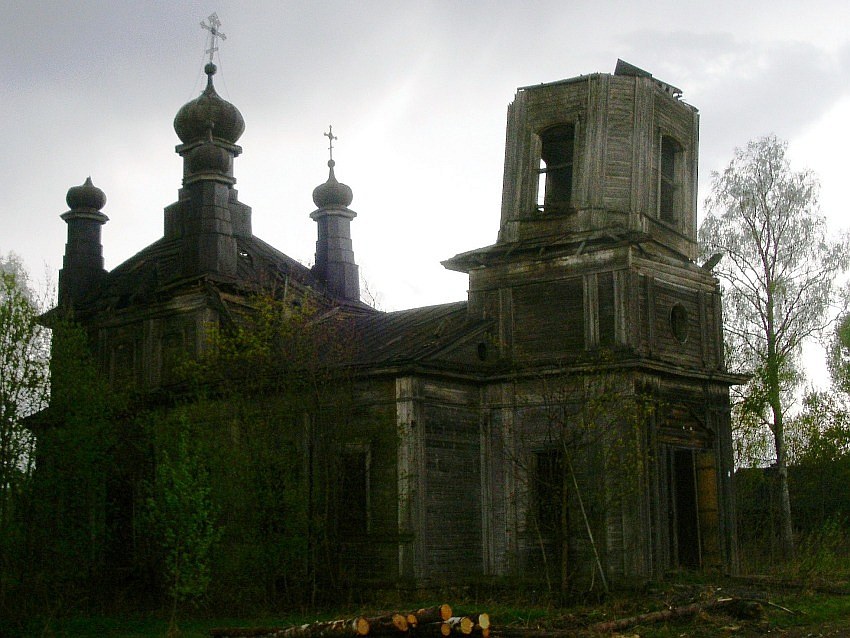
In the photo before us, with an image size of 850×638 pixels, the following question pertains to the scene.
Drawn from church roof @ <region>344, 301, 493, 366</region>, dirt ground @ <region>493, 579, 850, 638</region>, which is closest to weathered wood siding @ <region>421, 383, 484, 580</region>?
church roof @ <region>344, 301, 493, 366</region>

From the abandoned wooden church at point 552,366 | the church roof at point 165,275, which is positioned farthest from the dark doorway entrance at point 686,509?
the church roof at point 165,275

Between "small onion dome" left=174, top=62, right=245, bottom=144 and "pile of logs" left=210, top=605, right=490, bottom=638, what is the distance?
15.7m

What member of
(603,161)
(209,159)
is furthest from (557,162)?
(209,159)

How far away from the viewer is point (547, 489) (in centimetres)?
2036

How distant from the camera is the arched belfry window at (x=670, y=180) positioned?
2267cm

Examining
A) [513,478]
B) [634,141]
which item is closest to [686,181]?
[634,141]

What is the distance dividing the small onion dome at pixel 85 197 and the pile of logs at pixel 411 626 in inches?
661

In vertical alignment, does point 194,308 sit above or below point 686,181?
below

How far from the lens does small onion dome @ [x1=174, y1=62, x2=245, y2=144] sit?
87.8 feet

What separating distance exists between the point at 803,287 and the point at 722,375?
366 inches

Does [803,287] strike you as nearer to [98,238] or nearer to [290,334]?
[290,334]

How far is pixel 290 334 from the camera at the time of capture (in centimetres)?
1925

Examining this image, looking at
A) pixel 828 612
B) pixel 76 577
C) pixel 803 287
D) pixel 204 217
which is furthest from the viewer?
pixel 803 287

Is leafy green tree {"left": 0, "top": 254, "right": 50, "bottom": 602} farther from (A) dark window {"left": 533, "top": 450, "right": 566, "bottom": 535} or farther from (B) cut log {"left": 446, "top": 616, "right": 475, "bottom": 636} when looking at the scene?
(A) dark window {"left": 533, "top": 450, "right": 566, "bottom": 535}
